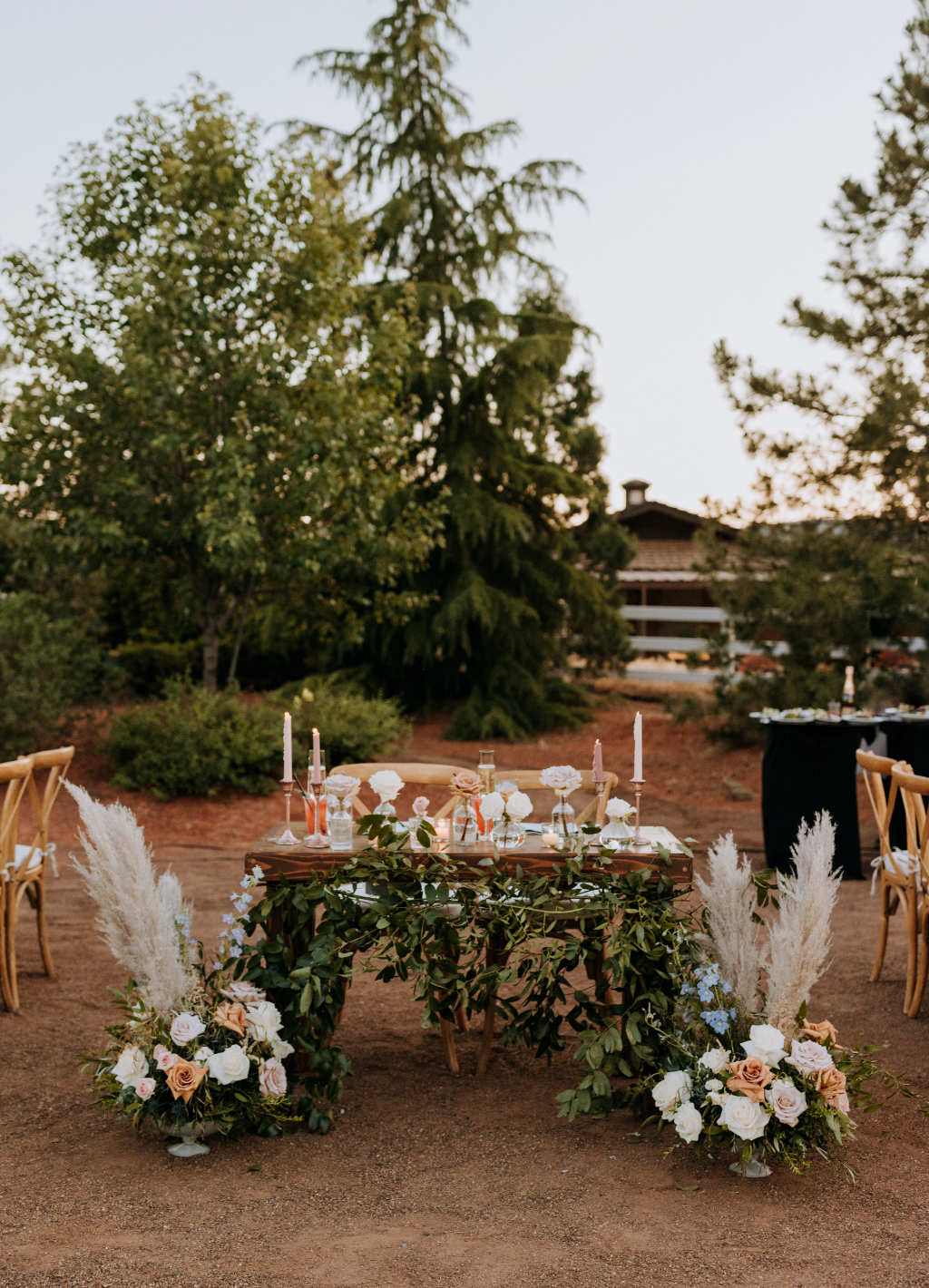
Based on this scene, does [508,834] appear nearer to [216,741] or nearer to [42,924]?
[42,924]

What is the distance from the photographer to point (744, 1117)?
2.88 m

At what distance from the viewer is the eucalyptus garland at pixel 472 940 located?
325 centimetres

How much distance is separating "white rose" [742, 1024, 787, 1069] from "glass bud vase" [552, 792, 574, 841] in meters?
0.87

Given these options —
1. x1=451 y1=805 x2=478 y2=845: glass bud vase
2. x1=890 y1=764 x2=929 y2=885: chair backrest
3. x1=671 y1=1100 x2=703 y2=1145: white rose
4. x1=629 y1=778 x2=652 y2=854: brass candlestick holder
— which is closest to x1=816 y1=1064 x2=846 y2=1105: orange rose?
x1=671 y1=1100 x2=703 y2=1145: white rose

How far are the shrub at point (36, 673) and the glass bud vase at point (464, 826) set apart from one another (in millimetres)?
6633

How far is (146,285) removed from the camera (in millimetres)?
8227

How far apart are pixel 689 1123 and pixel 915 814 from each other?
190 cm

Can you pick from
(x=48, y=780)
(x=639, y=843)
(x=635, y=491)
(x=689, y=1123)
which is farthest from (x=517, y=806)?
(x=635, y=491)

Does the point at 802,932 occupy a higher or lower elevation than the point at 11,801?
lower

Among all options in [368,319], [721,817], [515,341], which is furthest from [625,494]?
[721,817]

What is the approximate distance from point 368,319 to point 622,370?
19.2 feet

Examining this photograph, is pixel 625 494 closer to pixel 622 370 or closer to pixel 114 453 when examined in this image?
pixel 622 370

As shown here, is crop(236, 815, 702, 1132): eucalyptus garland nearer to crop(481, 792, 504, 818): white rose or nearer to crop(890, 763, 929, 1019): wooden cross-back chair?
crop(481, 792, 504, 818): white rose

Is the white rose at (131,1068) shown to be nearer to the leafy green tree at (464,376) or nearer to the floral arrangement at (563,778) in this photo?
the floral arrangement at (563,778)
